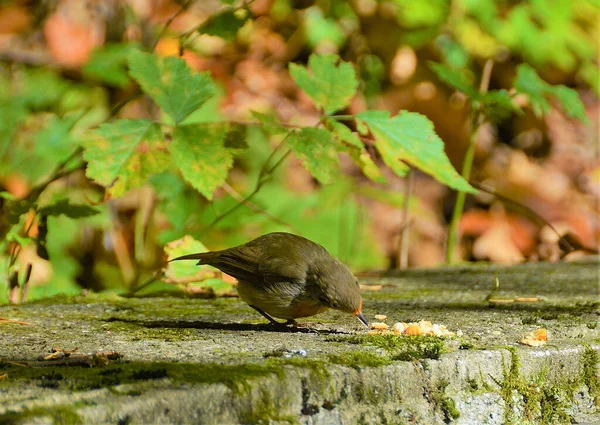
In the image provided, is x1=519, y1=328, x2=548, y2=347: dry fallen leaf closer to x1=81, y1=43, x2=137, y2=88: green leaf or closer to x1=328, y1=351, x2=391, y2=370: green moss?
x1=328, y1=351, x2=391, y2=370: green moss

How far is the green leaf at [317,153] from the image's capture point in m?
2.68

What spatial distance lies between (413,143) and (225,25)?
0.92m

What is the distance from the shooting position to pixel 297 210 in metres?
5.22

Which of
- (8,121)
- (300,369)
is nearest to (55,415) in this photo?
(300,369)

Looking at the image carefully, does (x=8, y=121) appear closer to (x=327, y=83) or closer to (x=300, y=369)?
(x=327, y=83)

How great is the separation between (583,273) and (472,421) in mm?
1908

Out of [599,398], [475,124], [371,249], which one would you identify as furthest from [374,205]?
[599,398]

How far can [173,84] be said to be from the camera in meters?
2.75

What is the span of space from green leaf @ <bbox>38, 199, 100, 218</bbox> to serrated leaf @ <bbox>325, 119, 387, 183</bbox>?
96cm

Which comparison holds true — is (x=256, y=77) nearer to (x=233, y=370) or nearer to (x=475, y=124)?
(x=475, y=124)

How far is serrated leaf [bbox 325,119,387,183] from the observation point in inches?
114

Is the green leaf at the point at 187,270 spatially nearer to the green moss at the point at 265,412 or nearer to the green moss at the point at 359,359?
the green moss at the point at 359,359

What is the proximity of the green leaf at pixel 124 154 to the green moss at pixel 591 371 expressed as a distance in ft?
4.69

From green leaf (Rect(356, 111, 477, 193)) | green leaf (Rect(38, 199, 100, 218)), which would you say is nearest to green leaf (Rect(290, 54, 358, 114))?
green leaf (Rect(356, 111, 477, 193))
